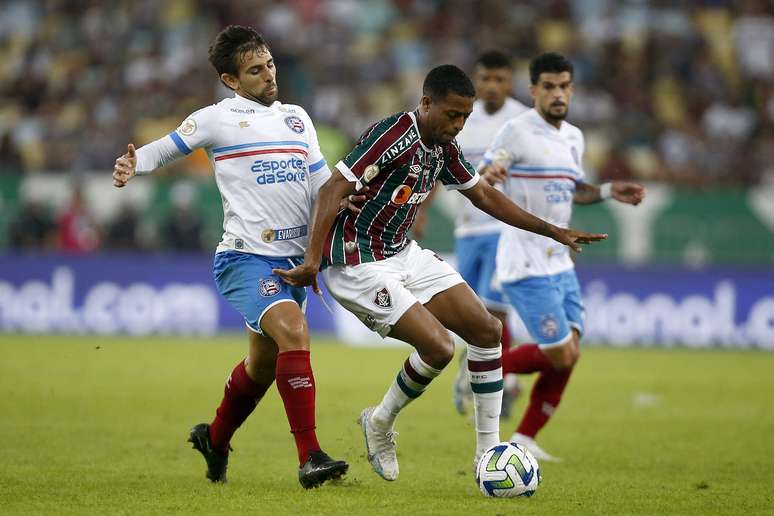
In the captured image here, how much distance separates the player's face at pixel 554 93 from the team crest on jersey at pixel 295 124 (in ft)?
8.71

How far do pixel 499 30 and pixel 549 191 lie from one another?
52.7ft

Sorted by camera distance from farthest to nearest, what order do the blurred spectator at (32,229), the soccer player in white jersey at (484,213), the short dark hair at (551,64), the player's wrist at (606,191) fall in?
the blurred spectator at (32,229)
the soccer player in white jersey at (484,213)
the short dark hair at (551,64)
the player's wrist at (606,191)

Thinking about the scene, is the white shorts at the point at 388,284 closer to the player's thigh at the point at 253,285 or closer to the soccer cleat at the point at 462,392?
the player's thigh at the point at 253,285

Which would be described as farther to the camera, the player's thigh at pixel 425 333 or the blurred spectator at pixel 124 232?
the blurred spectator at pixel 124 232

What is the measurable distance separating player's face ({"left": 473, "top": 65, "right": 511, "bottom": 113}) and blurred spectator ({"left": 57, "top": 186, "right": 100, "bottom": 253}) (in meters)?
11.1

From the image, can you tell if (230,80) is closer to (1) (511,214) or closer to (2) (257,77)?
(2) (257,77)

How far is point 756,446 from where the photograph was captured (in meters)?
9.94

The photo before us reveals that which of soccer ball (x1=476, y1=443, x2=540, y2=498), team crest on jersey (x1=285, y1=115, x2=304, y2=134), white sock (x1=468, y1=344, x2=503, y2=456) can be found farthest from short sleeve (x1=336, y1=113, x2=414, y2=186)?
soccer ball (x1=476, y1=443, x2=540, y2=498)

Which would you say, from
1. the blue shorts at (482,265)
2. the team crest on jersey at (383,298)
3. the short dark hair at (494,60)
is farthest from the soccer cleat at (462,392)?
the team crest on jersey at (383,298)

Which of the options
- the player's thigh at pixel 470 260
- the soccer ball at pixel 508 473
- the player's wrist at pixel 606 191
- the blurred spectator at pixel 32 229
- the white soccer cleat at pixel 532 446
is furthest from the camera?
the blurred spectator at pixel 32 229

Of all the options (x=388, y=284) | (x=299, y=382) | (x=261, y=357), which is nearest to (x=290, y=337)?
(x=299, y=382)

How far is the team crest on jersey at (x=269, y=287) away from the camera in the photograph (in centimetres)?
734

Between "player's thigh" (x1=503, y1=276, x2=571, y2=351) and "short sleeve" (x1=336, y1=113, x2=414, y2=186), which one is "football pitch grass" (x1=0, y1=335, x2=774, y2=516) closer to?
"player's thigh" (x1=503, y1=276, x2=571, y2=351)

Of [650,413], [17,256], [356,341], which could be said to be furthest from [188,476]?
[17,256]
